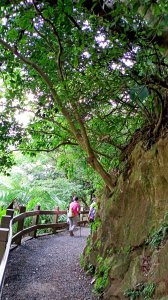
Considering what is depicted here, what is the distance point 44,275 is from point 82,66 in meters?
4.45

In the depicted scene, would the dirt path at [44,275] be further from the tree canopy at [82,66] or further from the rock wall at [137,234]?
the tree canopy at [82,66]

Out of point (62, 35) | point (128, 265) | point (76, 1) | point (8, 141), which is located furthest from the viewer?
point (8, 141)

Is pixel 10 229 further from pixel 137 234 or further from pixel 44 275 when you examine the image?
pixel 137 234

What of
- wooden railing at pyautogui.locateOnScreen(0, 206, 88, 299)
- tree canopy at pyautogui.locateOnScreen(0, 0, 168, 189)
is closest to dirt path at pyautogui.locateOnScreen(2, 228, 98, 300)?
wooden railing at pyautogui.locateOnScreen(0, 206, 88, 299)

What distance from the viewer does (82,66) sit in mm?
5375

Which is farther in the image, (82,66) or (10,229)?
(10,229)

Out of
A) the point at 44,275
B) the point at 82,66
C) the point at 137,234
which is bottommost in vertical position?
the point at 44,275

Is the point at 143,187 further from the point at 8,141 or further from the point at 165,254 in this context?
the point at 8,141

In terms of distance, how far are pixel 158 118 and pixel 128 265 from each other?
8.83 ft

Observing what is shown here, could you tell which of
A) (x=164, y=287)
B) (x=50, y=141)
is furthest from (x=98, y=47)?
(x=50, y=141)

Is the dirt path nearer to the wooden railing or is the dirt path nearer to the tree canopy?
the wooden railing

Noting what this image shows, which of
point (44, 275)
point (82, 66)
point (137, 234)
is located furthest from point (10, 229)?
point (82, 66)

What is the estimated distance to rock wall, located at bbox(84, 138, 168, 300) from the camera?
460cm

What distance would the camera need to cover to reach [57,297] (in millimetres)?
5699
